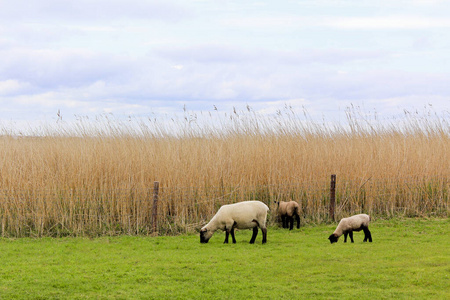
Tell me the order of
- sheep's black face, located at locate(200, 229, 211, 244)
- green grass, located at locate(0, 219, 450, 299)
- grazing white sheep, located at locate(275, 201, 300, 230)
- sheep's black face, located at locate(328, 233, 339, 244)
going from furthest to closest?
grazing white sheep, located at locate(275, 201, 300, 230), sheep's black face, located at locate(200, 229, 211, 244), sheep's black face, located at locate(328, 233, 339, 244), green grass, located at locate(0, 219, 450, 299)

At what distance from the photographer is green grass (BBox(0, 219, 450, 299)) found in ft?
16.2

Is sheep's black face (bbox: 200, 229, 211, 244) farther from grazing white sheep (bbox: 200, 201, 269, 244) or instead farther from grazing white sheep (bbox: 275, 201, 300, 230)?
grazing white sheep (bbox: 275, 201, 300, 230)

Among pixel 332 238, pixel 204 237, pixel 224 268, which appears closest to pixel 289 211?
pixel 332 238

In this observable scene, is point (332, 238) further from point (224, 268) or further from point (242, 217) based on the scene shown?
point (224, 268)

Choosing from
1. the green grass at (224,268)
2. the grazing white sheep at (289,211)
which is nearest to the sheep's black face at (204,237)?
the green grass at (224,268)

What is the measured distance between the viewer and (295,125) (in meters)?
12.3

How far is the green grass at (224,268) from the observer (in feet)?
16.2

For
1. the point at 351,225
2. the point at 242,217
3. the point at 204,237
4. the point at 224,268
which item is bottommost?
the point at 224,268

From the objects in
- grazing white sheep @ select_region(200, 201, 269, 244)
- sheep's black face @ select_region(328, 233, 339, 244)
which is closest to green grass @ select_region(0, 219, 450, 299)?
sheep's black face @ select_region(328, 233, 339, 244)

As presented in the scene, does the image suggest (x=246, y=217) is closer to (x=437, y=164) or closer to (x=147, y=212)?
(x=147, y=212)

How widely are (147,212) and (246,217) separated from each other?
2.43 metres

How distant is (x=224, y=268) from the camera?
584 cm

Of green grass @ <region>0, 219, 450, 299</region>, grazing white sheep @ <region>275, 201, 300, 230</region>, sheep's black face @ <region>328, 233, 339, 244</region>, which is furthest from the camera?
grazing white sheep @ <region>275, 201, 300, 230</region>

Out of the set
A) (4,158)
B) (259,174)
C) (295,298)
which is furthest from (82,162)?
(295,298)
